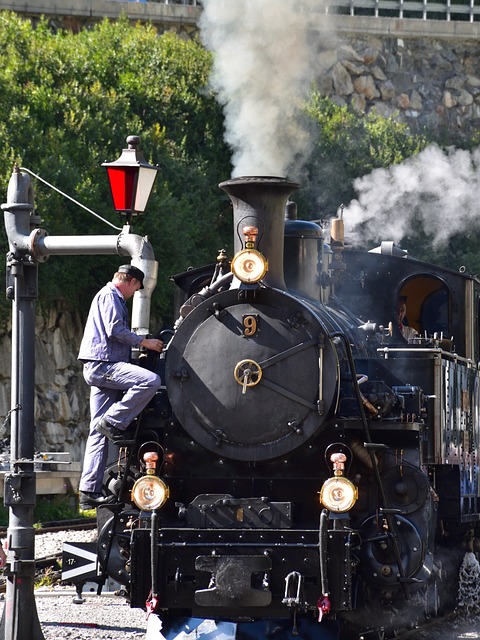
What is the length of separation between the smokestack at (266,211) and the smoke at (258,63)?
6.65 metres

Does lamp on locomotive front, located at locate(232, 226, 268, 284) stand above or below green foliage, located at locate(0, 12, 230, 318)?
below

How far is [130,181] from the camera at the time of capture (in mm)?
9359

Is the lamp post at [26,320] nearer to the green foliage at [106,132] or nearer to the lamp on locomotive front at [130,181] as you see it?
the lamp on locomotive front at [130,181]

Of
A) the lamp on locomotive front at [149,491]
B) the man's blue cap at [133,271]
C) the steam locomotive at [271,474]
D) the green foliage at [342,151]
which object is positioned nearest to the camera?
the steam locomotive at [271,474]

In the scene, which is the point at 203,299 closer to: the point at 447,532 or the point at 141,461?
the point at 141,461

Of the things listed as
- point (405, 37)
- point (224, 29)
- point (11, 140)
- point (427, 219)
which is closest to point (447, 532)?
point (427, 219)

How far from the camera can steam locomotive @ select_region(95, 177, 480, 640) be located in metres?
8.47

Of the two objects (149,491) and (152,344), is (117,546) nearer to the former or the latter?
(149,491)

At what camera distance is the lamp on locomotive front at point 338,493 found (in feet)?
27.8

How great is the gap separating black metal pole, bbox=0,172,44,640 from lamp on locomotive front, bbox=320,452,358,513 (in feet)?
6.90

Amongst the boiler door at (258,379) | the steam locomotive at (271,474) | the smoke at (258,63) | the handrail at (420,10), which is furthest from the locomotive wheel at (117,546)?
the handrail at (420,10)

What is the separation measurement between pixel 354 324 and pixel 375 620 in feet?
7.96


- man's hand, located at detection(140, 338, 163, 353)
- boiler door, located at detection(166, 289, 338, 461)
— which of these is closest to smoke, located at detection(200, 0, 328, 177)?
man's hand, located at detection(140, 338, 163, 353)

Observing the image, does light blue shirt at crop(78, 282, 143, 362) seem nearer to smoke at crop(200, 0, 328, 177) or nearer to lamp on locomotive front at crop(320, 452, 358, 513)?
lamp on locomotive front at crop(320, 452, 358, 513)
